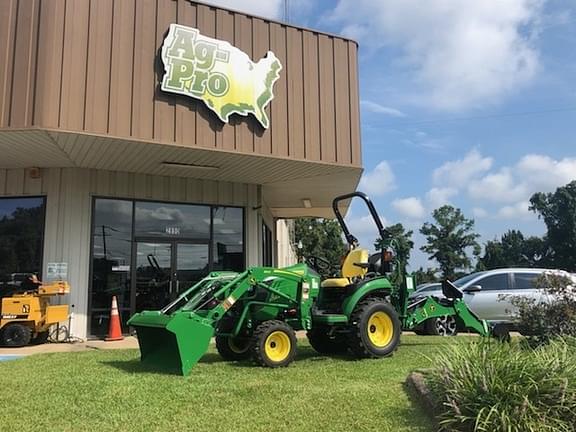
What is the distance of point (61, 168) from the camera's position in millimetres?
12273

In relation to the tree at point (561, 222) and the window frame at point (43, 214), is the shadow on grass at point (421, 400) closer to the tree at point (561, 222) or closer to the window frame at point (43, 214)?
the window frame at point (43, 214)

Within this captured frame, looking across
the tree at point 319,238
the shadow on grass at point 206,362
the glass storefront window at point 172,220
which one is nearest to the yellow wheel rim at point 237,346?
the shadow on grass at point 206,362

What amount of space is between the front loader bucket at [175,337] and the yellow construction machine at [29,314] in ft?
14.7

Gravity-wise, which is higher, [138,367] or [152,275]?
[152,275]

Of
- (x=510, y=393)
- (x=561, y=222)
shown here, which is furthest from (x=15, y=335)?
(x=561, y=222)

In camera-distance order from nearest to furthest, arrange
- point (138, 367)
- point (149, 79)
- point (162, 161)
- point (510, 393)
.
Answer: point (510, 393) < point (138, 367) < point (149, 79) < point (162, 161)

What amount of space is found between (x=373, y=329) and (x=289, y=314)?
1.31 metres

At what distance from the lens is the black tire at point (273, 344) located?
7.40 m

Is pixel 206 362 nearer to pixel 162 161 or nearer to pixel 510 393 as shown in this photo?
pixel 510 393

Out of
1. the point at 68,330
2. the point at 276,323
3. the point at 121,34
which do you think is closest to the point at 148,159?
the point at 121,34

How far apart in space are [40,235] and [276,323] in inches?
272

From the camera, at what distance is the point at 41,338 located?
457 inches

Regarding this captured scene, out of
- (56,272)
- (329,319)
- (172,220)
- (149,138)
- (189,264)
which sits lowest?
(329,319)

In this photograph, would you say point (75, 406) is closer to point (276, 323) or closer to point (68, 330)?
point (276, 323)
